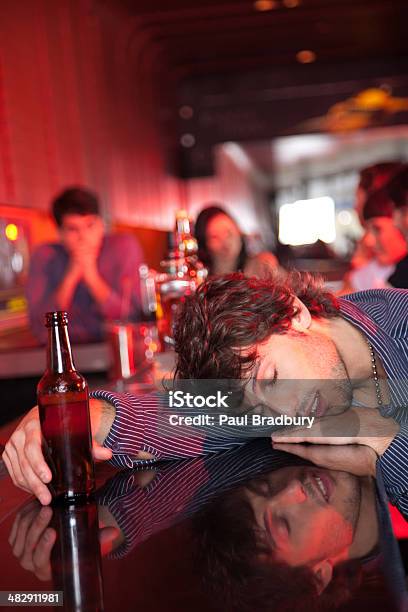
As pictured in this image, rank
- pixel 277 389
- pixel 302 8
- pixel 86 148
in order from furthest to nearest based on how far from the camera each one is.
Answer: pixel 302 8
pixel 86 148
pixel 277 389

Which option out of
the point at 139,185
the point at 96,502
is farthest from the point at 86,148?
the point at 96,502

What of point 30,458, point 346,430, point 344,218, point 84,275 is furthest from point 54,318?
point 344,218

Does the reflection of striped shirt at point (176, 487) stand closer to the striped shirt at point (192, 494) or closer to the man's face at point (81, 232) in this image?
the striped shirt at point (192, 494)

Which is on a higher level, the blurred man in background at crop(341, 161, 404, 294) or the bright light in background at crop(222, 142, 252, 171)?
the bright light in background at crop(222, 142, 252, 171)

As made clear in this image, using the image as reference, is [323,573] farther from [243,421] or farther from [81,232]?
[81,232]

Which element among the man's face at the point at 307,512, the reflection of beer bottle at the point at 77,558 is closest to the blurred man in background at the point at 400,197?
the man's face at the point at 307,512

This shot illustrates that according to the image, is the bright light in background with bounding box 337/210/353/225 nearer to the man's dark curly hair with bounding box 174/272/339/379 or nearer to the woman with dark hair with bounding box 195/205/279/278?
the woman with dark hair with bounding box 195/205/279/278

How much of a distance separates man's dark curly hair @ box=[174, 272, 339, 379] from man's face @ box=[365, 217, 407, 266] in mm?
1710

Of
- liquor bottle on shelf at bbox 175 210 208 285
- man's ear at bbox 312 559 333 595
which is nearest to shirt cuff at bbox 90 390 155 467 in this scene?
man's ear at bbox 312 559 333 595

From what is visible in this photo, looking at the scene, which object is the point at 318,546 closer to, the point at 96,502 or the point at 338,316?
the point at 96,502

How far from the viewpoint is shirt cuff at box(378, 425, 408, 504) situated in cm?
90

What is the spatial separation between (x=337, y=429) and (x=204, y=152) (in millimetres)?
6611

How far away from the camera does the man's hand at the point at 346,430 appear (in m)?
1.00

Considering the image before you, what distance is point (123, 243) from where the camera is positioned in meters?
3.38
